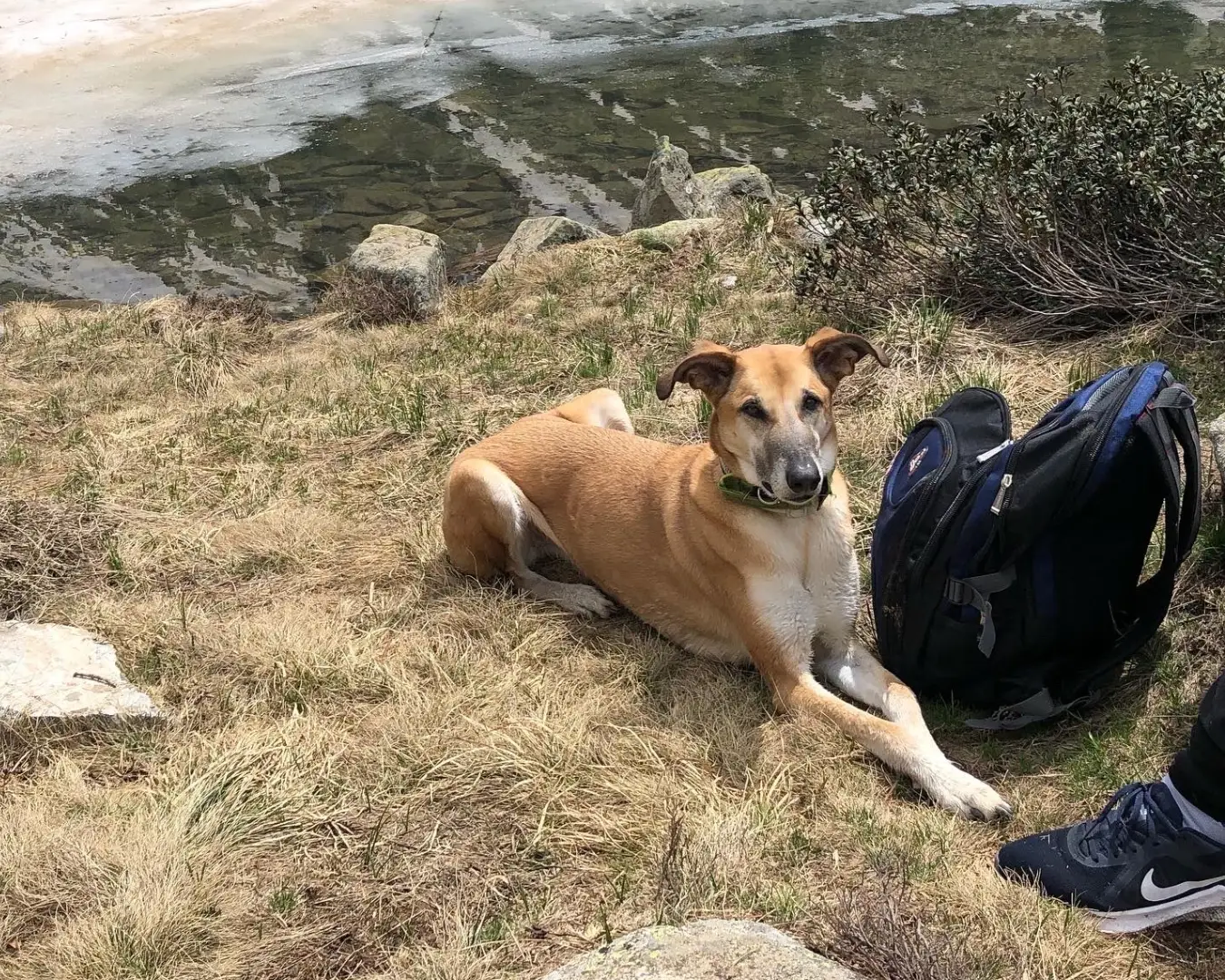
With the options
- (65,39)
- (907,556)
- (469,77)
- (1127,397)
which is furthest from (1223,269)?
(65,39)

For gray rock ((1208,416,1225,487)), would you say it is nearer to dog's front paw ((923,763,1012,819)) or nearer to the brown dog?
the brown dog

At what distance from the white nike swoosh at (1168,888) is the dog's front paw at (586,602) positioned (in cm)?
244

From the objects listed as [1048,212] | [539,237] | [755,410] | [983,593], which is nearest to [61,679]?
[755,410]

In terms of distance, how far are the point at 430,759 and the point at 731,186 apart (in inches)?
299

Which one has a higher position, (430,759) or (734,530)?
(734,530)

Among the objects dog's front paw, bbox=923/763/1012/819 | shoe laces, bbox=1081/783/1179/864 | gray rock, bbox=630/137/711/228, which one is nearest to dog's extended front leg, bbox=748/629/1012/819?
dog's front paw, bbox=923/763/1012/819

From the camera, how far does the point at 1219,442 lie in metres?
3.84

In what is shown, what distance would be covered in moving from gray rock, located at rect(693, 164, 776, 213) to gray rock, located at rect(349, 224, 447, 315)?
2.54 metres

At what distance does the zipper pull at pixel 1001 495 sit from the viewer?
3.43 meters

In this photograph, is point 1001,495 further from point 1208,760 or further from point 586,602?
point 586,602

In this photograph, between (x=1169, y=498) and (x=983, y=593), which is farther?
(x=983, y=593)

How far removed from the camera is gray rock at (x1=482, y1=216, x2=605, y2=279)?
9453 millimetres

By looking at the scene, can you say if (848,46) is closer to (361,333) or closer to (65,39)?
(361,333)

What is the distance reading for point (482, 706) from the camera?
394 cm
